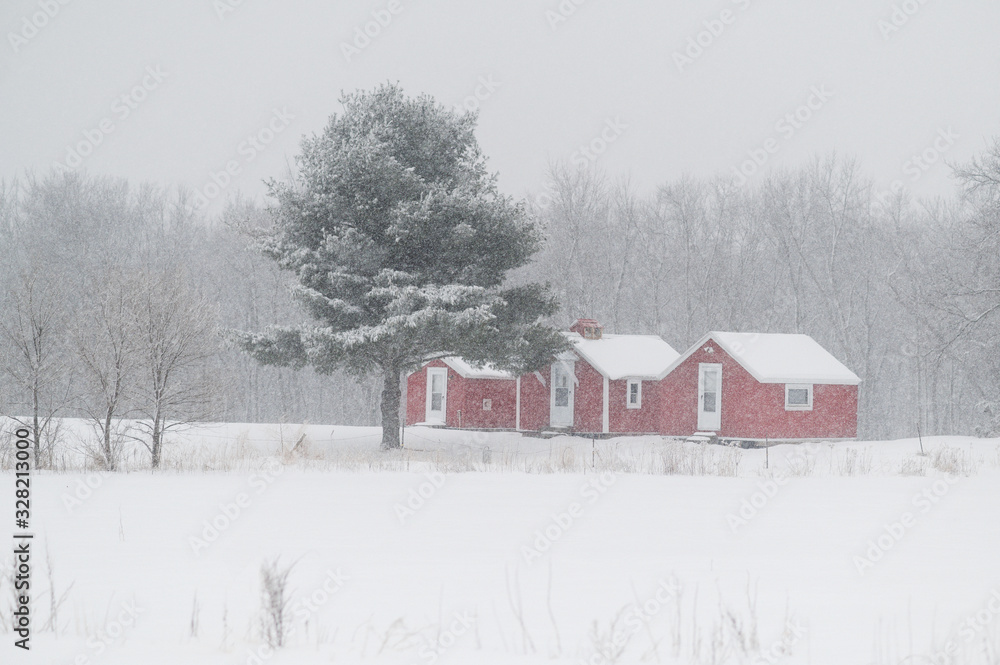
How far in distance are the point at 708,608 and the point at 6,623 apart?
4.56m

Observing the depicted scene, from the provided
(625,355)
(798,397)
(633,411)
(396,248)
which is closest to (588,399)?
(633,411)

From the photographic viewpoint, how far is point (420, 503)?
1170 centimetres

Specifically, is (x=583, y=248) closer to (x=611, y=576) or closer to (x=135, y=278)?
(x=135, y=278)

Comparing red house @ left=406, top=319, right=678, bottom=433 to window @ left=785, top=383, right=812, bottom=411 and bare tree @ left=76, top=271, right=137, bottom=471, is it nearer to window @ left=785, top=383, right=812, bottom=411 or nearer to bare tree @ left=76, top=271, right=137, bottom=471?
window @ left=785, top=383, right=812, bottom=411

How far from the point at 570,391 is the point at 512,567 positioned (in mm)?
24828

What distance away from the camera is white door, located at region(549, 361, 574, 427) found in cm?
3253

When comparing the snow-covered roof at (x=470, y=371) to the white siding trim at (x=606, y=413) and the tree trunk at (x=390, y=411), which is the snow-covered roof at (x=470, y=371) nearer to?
the white siding trim at (x=606, y=413)

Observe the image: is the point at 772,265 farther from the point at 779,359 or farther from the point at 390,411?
the point at 390,411

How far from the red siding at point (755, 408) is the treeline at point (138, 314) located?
14223 mm

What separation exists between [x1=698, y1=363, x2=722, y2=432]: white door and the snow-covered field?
14.5 m

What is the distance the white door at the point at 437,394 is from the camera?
33.9 m

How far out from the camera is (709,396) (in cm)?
3038

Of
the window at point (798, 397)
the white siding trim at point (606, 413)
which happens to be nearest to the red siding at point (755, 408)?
the window at point (798, 397)

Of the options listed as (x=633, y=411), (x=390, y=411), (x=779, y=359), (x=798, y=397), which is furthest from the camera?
(x=633, y=411)
